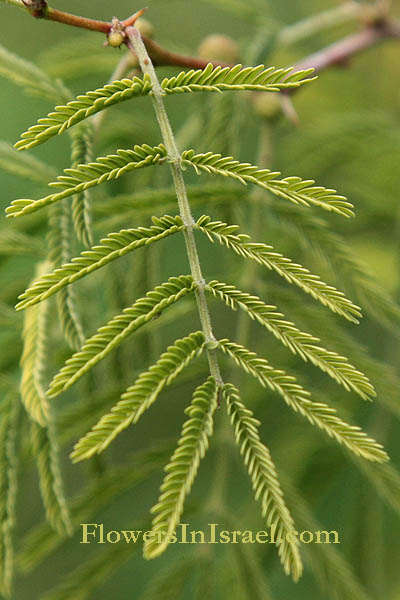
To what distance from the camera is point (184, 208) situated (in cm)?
96

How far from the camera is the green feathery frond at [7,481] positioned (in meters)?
1.17

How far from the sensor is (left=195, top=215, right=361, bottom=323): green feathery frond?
0.88m

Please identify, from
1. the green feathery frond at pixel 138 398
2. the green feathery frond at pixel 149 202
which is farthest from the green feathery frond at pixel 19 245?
the green feathery frond at pixel 138 398

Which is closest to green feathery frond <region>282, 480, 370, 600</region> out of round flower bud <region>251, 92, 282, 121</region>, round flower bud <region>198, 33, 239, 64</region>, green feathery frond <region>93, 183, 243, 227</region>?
green feathery frond <region>93, 183, 243, 227</region>

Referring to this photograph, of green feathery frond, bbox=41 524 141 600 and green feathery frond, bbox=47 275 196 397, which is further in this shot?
green feathery frond, bbox=41 524 141 600

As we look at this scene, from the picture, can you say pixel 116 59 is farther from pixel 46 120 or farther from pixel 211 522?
pixel 211 522

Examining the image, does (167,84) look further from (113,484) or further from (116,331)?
(113,484)

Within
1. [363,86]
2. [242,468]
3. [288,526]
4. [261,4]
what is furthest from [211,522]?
[363,86]

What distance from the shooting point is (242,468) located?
1.83m

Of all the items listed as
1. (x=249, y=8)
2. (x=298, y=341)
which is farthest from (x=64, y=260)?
(x=249, y=8)

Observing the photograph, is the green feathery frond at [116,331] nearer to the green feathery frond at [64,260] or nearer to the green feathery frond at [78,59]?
the green feathery frond at [64,260]

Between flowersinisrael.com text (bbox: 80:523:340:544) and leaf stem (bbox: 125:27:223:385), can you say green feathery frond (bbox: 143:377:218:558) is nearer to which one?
leaf stem (bbox: 125:27:223:385)

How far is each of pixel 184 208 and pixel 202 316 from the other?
0.16m

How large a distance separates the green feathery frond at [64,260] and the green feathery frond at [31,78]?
0.63 feet
